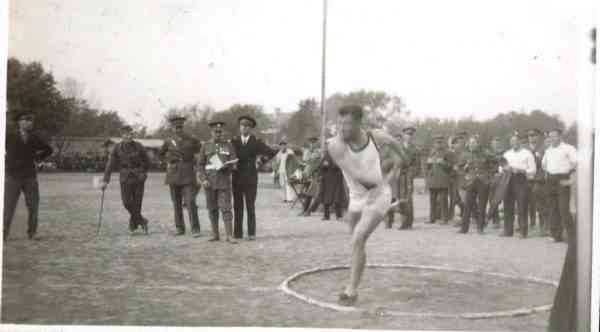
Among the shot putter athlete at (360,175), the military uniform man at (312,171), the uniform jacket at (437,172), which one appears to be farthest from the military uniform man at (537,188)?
the military uniform man at (312,171)

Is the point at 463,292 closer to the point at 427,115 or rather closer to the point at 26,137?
the point at 427,115

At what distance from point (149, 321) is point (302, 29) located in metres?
3.36

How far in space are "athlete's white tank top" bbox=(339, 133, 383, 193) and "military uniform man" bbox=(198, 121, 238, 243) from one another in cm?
281

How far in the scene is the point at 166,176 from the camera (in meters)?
8.01

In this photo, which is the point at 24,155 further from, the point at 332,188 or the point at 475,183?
the point at 475,183

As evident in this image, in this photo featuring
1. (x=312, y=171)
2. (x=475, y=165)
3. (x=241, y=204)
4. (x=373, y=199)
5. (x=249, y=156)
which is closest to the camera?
(x=373, y=199)

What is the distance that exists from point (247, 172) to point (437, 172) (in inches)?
134

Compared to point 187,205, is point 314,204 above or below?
below

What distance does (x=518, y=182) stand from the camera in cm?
768

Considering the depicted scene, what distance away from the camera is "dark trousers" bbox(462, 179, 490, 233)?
8242 mm

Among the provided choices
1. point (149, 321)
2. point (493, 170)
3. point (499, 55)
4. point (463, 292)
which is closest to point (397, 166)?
point (463, 292)

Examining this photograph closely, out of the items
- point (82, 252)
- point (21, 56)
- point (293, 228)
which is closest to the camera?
point (21, 56)

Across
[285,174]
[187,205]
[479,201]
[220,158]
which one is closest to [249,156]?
[220,158]

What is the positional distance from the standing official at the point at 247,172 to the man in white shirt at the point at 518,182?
3277 millimetres
